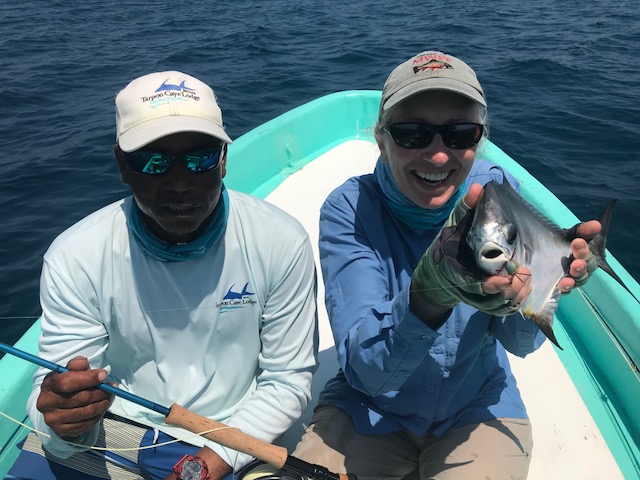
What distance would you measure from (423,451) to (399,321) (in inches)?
35.4

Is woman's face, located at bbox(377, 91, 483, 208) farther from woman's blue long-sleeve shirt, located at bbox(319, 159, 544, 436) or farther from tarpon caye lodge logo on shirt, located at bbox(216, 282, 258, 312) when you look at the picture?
tarpon caye lodge logo on shirt, located at bbox(216, 282, 258, 312)

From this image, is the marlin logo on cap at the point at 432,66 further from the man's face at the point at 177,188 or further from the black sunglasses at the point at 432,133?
the man's face at the point at 177,188

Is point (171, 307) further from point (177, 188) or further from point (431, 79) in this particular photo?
point (431, 79)

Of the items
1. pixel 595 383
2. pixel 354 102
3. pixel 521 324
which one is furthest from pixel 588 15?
pixel 521 324

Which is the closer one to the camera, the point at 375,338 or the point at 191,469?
the point at 375,338

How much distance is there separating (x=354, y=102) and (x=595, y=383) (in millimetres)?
3957

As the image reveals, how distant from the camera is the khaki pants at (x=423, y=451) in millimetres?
2170

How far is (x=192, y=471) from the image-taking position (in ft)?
6.57

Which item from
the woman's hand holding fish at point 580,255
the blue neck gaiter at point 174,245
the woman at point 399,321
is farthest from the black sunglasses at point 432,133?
the blue neck gaiter at point 174,245

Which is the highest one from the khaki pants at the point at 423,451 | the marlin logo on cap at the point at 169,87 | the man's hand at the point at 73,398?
the marlin logo on cap at the point at 169,87

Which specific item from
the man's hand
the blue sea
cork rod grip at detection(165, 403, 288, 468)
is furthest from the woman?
the blue sea

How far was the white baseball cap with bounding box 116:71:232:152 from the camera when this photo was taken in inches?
71.7

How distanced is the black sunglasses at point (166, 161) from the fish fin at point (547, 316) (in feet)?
4.07

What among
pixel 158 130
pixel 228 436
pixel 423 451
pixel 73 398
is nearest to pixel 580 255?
pixel 423 451
